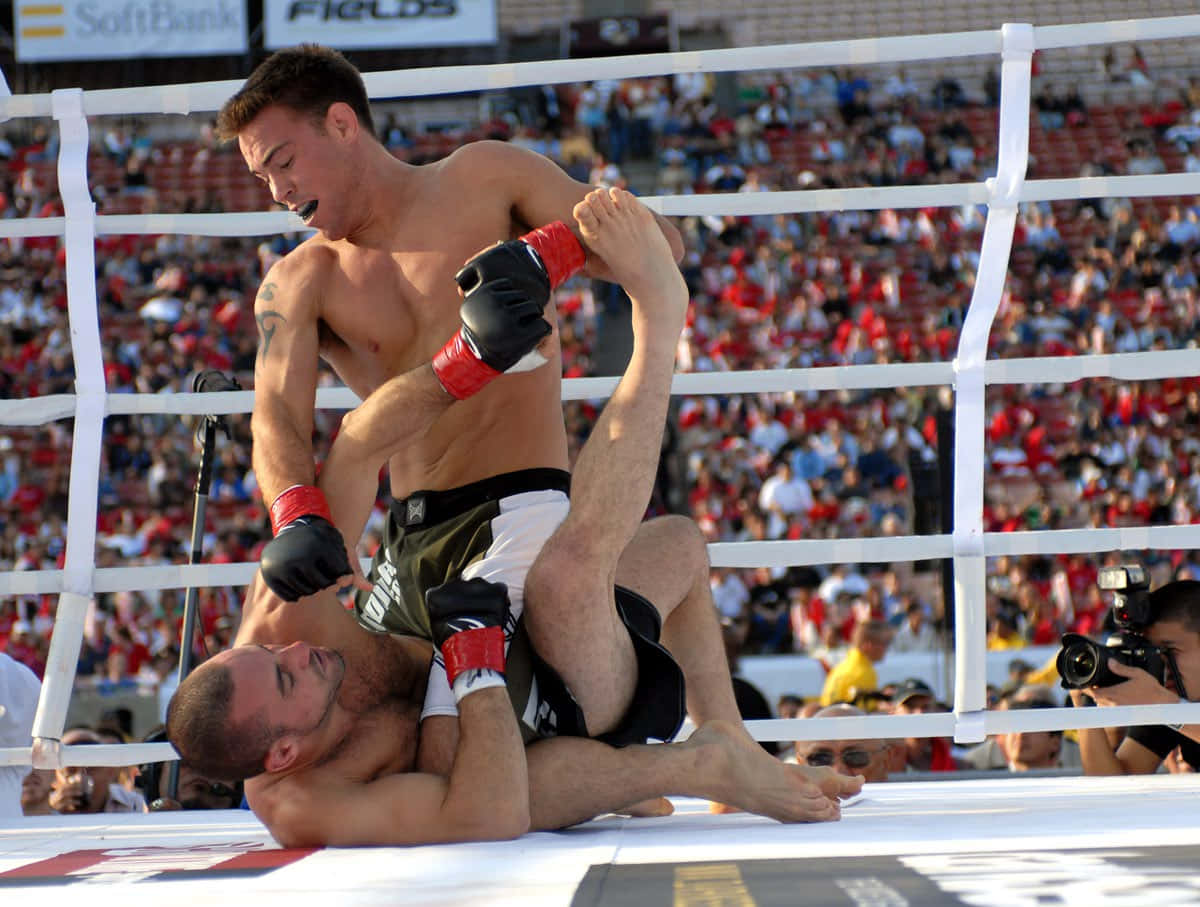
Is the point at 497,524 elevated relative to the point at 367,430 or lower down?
lower down

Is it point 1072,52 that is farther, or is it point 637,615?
point 1072,52

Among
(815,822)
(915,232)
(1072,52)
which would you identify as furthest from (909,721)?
(1072,52)

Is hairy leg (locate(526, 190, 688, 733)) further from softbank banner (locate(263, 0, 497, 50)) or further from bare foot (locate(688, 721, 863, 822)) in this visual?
softbank banner (locate(263, 0, 497, 50))

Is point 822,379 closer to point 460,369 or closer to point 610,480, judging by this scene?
point 610,480

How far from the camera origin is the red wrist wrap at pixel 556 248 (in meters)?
1.72

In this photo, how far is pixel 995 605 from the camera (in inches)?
257

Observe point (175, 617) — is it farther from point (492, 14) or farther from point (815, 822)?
point (492, 14)

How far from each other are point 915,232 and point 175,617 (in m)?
5.91

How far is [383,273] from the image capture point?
6.48 feet

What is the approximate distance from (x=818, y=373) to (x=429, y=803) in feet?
3.12

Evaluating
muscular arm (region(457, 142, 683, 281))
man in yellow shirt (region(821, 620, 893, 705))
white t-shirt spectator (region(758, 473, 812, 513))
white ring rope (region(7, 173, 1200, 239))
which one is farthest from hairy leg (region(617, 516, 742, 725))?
white t-shirt spectator (region(758, 473, 812, 513))

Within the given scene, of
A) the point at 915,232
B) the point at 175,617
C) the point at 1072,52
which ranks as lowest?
the point at 175,617

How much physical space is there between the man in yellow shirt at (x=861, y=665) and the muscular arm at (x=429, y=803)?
321 centimetres

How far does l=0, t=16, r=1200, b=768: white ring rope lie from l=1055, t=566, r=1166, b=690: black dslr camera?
7cm
